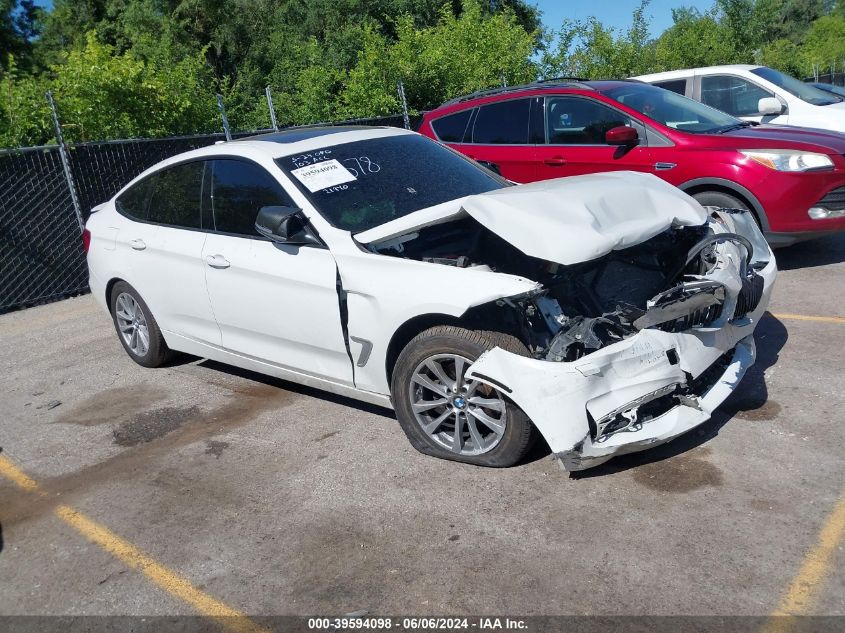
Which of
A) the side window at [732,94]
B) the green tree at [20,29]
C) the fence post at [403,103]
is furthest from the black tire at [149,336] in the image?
the green tree at [20,29]

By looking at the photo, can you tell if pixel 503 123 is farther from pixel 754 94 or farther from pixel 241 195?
pixel 241 195

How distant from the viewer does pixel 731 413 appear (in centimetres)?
462

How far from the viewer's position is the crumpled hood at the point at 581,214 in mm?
4051

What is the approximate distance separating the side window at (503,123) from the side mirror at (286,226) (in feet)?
14.3

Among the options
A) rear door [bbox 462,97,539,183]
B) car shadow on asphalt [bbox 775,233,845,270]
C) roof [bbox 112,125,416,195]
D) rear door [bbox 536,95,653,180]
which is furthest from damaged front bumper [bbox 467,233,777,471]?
rear door [bbox 462,97,539,183]

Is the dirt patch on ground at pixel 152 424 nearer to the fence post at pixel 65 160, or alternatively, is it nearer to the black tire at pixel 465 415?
the black tire at pixel 465 415

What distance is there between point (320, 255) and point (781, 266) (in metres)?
4.96

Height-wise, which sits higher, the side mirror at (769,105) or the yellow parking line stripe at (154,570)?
the side mirror at (769,105)

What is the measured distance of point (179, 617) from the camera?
11.1 ft

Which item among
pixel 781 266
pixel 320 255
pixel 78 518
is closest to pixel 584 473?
pixel 320 255

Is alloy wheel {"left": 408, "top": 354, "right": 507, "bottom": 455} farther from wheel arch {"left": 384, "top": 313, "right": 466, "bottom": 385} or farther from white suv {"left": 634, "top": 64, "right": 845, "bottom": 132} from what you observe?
white suv {"left": 634, "top": 64, "right": 845, "bottom": 132}

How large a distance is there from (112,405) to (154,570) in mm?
2566

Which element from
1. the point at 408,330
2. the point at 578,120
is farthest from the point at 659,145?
the point at 408,330

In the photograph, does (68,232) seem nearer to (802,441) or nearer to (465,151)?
(465,151)
